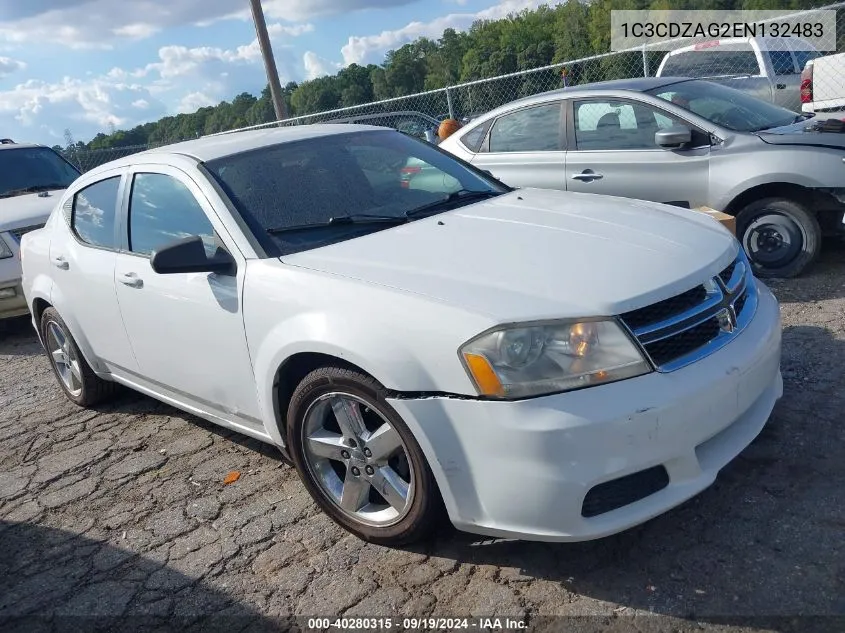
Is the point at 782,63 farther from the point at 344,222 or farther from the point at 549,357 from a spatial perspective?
the point at 549,357

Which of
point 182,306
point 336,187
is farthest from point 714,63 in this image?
point 182,306

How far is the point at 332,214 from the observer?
3506 millimetres

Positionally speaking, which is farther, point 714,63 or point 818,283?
point 714,63

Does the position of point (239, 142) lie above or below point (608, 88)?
above

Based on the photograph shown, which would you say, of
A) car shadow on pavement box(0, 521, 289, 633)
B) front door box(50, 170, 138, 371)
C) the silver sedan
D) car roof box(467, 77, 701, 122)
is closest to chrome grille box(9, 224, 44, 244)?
front door box(50, 170, 138, 371)

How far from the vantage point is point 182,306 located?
140 inches

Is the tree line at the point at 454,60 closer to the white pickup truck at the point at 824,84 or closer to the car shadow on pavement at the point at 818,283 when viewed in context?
the white pickup truck at the point at 824,84

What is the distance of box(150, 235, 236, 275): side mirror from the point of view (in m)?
3.23

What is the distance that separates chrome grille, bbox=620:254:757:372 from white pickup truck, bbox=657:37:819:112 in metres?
9.16

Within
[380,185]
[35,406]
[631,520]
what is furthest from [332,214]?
[35,406]

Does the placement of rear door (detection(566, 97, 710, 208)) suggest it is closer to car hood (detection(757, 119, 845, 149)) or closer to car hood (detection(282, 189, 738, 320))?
car hood (detection(757, 119, 845, 149))

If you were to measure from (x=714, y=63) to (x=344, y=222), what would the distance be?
10232mm

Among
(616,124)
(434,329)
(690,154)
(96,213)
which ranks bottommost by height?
(690,154)

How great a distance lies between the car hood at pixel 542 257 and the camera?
2.62 m
